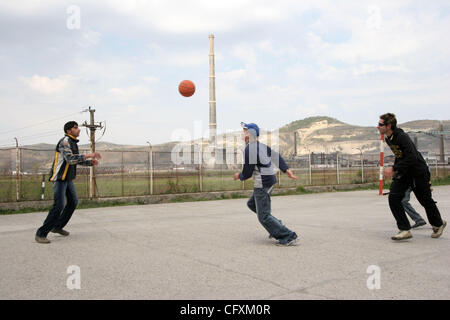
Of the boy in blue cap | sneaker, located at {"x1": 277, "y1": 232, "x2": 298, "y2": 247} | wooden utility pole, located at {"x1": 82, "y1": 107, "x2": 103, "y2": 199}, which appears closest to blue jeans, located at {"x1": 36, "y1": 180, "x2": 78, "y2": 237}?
the boy in blue cap

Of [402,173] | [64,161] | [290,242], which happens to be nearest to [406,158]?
[402,173]

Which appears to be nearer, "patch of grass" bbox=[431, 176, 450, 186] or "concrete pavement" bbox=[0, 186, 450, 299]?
"concrete pavement" bbox=[0, 186, 450, 299]

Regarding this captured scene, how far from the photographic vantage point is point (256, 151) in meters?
6.30

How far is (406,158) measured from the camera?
6.65m

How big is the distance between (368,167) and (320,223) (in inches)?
679

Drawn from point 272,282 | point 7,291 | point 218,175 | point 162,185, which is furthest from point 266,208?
point 218,175

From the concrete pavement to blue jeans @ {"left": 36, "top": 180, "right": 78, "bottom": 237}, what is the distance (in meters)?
0.27

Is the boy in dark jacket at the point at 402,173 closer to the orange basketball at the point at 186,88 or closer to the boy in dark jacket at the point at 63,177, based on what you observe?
the boy in dark jacket at the point at 63,177

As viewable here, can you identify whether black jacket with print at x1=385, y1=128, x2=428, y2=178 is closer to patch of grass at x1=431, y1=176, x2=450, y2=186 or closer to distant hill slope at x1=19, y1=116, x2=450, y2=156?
patch of grass at x1=431, y1=176, x2=450, y2=186

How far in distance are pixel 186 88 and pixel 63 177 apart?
31.1ft

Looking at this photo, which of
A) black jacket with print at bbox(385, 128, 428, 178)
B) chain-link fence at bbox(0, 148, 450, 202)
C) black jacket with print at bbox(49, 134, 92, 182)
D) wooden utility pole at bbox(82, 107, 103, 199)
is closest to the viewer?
black jacket with print at bbox(385, 128, 428, 178)

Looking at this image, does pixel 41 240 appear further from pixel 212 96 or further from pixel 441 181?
Result: pixel 212 96

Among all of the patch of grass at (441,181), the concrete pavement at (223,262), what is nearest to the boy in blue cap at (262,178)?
the concrete pavement at (223,262)

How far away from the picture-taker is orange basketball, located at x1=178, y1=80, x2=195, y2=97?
1605 cm
